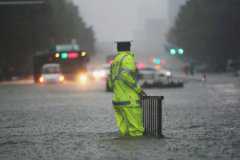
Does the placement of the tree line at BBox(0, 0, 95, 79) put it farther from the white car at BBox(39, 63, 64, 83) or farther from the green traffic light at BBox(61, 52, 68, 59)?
the white car at BBox(39, 63, 64, 83)

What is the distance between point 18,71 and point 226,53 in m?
27.2

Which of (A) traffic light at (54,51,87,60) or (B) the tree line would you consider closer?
(A) traffic light at (54,51,87,60)

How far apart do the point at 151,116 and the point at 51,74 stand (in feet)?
180

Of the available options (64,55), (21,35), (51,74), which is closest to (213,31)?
(21,35)

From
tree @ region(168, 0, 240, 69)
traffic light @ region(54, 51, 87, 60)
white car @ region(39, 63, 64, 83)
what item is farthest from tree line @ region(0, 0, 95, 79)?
tree @ region(168, 0, 240, 69)

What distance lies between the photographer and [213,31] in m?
112

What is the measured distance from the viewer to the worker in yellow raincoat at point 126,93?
15.3 metres

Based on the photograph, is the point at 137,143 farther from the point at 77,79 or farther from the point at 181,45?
the point at 181,45

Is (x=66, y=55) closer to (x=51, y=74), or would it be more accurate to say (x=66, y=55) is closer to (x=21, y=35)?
(x=51, y=74)

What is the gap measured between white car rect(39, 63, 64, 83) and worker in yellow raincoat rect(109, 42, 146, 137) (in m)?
54.4

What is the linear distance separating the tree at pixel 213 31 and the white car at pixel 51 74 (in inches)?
1584

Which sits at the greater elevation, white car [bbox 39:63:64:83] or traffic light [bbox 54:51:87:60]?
traffic light [bbox 54:51:87:60]

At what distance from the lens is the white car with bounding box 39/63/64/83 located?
69.9 metres

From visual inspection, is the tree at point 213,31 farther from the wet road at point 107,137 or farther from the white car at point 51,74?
the wet road at point 107,137
